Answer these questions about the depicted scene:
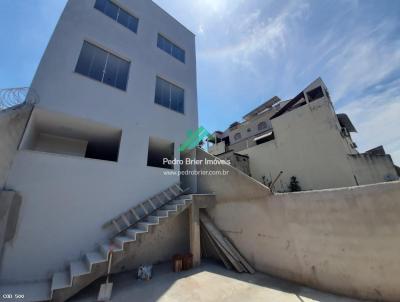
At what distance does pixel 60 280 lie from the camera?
375 cm

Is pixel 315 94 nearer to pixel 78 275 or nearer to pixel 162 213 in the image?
pixel 162 213

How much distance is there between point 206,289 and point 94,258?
3037 mm

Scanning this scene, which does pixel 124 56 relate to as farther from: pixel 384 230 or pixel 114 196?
pixel 384 230

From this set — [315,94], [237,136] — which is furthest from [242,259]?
[237,136]

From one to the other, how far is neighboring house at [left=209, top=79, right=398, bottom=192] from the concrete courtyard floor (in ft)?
32.3

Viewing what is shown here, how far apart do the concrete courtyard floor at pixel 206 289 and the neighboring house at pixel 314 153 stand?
32.3ft

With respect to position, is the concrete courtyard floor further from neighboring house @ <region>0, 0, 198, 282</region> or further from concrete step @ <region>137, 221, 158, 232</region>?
neighboring house @ <region>0, 0, 198, 282</region>

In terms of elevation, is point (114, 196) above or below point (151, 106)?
below

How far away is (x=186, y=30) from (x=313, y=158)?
13293 millimetres

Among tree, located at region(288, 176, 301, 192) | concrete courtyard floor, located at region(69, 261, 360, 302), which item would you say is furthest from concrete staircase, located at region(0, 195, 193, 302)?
tree, located at region(288, 176, 301, 192)

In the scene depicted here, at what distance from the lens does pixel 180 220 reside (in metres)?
7.11

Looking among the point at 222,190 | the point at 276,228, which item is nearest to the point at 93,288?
the point at 222,190

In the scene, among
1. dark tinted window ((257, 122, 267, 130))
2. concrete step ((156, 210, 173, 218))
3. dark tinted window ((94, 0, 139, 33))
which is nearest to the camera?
concrete step ((156, 210, 173, 218))

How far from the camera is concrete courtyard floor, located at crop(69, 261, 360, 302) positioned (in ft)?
12.1
